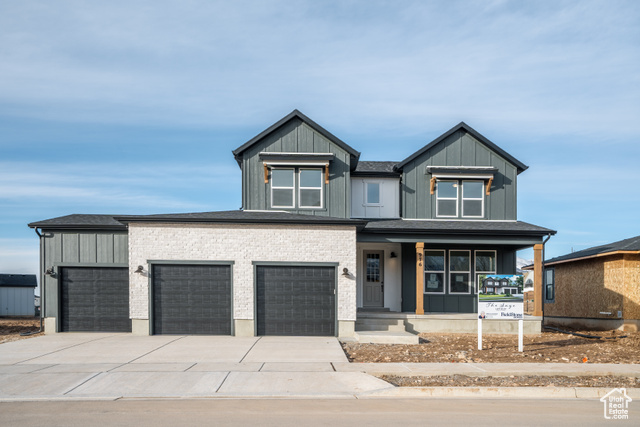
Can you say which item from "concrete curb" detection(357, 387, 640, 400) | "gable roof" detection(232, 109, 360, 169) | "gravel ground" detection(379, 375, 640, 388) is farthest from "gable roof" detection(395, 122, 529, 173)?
"concrete curb" detection(357, 387, 640, 400)

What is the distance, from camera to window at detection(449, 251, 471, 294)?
22.4m

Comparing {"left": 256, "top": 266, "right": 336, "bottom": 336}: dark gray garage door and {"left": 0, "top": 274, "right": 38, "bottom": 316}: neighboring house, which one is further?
{"left": 0, "top": 274, "right": 38, "bottom": 316}: neighboring house

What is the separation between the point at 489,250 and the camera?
74.0 ft

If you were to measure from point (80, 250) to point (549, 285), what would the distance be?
22557 millimetres

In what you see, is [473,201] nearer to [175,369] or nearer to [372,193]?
[372,193]

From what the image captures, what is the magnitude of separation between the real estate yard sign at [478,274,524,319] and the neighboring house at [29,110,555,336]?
428 centimetres

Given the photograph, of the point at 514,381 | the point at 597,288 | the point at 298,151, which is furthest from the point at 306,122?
the point at 597,288

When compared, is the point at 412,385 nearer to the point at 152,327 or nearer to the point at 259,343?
the point at 259,343

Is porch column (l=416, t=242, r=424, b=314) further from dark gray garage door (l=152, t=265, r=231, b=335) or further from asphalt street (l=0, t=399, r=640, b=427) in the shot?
asphalt street (l=0, t=399, r=640, b=427)

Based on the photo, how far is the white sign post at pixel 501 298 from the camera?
610 inches

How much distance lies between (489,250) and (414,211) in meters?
3.42

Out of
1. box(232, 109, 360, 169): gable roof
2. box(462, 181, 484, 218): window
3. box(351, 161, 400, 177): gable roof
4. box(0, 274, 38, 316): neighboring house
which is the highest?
box(232, 109, 360, 169): gable roof

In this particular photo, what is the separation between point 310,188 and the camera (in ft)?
69.6

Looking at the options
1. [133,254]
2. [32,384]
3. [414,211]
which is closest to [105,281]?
[133,254]
